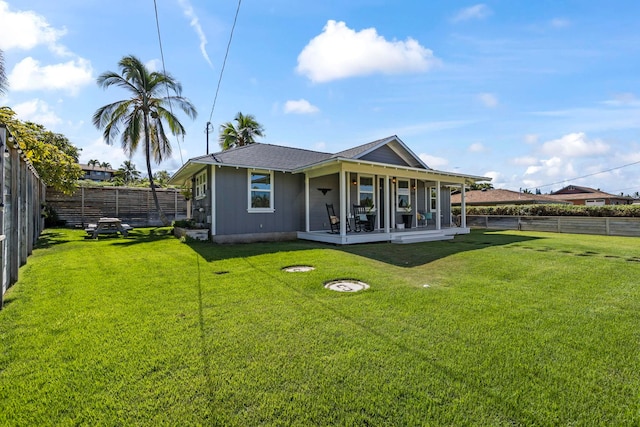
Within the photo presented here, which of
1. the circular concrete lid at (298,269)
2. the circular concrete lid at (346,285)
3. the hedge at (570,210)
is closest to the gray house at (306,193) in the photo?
the circular concrete lid at (298,269)

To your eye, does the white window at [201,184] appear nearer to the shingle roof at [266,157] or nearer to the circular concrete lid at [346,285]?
the shingle roof at [266,157]

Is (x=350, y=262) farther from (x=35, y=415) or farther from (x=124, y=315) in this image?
(x=35, y=415)

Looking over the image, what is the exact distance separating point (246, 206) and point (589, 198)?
41529 millimetres

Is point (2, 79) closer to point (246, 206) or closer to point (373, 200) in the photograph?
point (246, 206)

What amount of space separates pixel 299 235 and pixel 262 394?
864 centimetres

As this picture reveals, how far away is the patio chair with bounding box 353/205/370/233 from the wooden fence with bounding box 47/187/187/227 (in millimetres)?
12297

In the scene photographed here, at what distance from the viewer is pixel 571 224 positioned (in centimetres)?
1380

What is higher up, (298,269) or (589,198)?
(589,198)

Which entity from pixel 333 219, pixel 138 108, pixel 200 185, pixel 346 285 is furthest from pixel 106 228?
pixel 346 285

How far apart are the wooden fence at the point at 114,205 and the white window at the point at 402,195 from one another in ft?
43.3

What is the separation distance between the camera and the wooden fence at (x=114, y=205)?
49.8 ft

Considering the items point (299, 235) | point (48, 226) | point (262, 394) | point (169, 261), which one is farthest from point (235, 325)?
point (48, 226)

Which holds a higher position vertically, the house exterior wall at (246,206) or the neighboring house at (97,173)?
the neighboring house at (97,173)

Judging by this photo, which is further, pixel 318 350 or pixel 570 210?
pixel 570 210
